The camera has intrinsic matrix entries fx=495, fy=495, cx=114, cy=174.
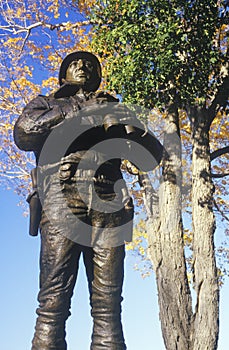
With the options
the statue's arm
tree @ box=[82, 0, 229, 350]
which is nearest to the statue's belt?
the statue's arm

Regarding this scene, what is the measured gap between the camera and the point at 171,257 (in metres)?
8.22

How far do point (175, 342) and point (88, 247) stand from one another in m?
4.45

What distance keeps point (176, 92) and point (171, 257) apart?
2.76 meters

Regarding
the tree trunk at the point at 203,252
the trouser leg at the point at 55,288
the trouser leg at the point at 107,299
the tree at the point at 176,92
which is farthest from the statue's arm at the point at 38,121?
the tree trunk at the point at 203,252

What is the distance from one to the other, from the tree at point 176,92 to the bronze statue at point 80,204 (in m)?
3.25

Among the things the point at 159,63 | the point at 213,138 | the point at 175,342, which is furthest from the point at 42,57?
the point at 175,342

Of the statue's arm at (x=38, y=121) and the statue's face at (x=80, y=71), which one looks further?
the statue's face at (x=80, y=71)

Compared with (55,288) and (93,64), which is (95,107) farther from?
(55,288)

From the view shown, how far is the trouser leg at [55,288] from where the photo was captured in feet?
12.3

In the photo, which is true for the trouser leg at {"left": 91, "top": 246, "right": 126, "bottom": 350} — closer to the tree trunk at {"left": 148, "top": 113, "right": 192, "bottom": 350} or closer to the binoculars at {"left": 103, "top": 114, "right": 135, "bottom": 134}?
the binoculars at {"left": 103, "top": 114, "right": 135, "bottom": 134}

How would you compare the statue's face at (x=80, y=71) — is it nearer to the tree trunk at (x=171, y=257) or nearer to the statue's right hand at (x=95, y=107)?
the statue's right hand at (x=95, y=107)

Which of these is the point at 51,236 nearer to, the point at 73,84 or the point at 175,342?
the point at 73,84

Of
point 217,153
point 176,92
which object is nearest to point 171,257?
point 217,153

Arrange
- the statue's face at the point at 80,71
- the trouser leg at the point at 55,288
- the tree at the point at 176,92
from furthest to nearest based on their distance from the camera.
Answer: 1. the tree at the point at 176,92
2. the statue's face at the point at 80,71
3. the trouser leg at the point at 55,288
